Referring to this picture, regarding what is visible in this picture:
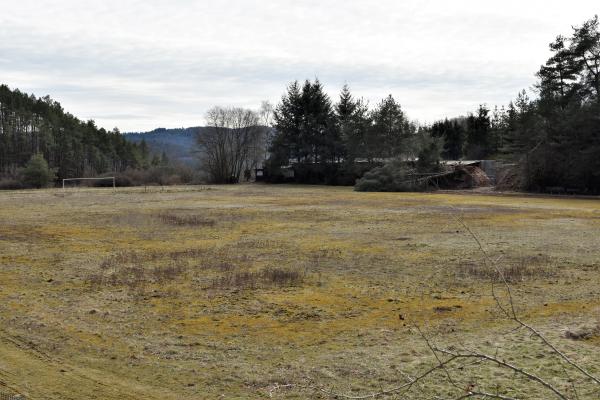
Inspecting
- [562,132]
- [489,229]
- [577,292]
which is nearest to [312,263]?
[577,292]

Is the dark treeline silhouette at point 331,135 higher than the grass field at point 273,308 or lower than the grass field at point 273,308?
higher

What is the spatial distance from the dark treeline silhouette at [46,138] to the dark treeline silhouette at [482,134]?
31.2 m

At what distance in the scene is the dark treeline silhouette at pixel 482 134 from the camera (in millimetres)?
34250

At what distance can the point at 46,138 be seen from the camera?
70938 millimetres

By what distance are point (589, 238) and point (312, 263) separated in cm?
834

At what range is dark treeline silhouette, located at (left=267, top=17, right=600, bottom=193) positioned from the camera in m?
34.2

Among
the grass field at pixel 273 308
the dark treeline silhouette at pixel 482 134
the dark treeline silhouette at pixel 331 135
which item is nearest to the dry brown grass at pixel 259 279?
the grass field at pixel 273 308

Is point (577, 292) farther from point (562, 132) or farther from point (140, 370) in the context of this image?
point (562, 132)

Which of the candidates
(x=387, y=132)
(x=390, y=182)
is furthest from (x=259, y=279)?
(x=387, y=132)

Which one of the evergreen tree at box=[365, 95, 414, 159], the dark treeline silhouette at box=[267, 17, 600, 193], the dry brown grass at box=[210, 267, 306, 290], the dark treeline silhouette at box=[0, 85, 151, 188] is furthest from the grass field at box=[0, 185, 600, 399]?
the dark treeline silhouette at box=[0, 85, 151, 188]

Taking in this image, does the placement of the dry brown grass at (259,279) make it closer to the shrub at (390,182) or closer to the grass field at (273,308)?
the grass field at (273,308)

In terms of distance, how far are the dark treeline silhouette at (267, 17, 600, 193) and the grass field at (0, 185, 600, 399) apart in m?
19.9

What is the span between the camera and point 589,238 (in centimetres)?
1502

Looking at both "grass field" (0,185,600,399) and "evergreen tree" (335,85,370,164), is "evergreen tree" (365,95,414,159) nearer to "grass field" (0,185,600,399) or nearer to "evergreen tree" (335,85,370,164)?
"evergreen tree" (335,85,370,164)
